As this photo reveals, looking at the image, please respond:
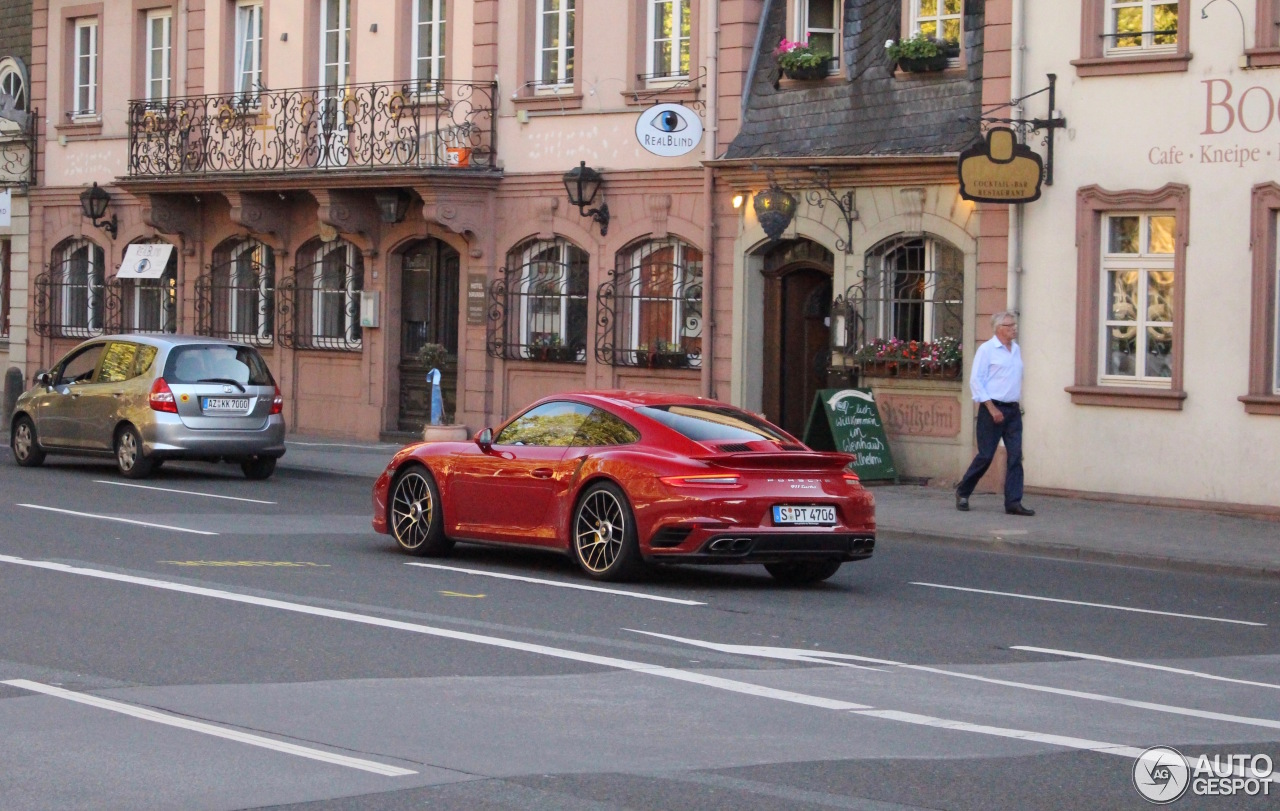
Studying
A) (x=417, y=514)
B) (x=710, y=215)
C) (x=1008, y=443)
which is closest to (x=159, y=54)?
(x=710, y=215)

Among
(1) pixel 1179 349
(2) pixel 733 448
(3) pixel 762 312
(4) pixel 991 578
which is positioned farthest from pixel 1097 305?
(2) pixel 733 448

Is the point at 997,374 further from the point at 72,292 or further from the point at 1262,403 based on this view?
the point at 72,292

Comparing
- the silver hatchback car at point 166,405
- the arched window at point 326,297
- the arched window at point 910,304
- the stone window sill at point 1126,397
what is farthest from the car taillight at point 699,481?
the arched window at point 326,297

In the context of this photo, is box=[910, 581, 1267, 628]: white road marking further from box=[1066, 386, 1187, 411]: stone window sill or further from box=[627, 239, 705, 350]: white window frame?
box=[627, 239, 705, 350]: white window frame

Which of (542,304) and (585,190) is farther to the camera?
(542,304)

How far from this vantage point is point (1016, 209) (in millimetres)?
20922

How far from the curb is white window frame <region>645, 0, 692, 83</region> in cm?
913

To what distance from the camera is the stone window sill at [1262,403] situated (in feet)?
62.1

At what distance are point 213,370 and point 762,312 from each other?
6594mm

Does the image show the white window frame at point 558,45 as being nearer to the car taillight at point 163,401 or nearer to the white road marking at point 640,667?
the car taillight at point 163,401

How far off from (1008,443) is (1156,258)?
2.80 metres

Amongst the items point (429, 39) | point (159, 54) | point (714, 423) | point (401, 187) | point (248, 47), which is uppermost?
point (159, 54)

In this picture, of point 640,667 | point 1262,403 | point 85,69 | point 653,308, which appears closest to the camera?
point 640,667

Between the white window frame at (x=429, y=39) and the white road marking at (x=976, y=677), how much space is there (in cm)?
1822
